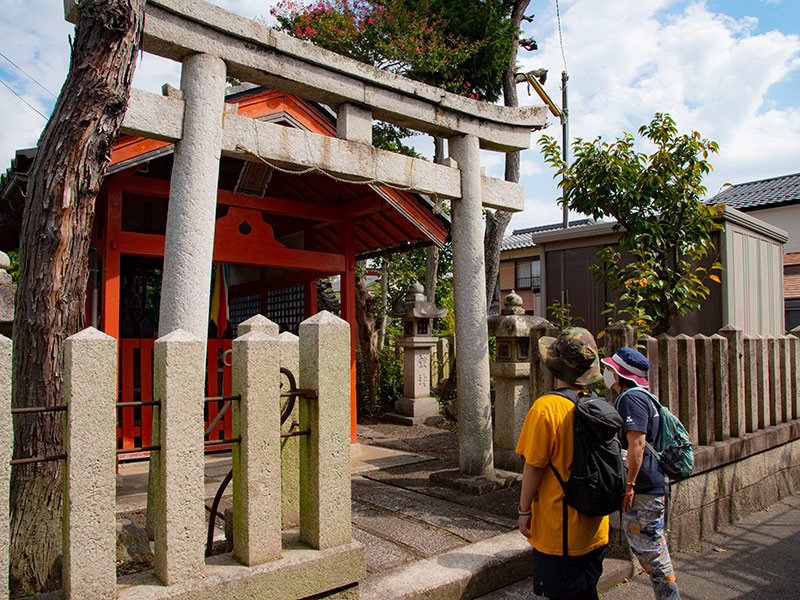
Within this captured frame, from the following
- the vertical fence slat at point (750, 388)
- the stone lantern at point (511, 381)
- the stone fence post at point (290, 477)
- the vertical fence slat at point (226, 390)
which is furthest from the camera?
the vertical fence slat at point (226, 390)

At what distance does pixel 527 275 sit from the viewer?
30672 mm

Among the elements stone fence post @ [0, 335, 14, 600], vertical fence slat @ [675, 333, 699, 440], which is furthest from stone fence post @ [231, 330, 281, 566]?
vertical fence slat @ [675, 333, 699, 440]

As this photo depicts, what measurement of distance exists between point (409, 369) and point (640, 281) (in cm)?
682

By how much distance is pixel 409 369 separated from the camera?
472 inches

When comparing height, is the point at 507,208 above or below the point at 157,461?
above

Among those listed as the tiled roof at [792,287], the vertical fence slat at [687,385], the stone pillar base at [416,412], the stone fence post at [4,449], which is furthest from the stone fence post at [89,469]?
the tiled roof at [792,287]

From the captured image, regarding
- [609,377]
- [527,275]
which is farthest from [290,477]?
[527,275]

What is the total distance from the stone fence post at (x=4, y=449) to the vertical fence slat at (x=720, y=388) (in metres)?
6.15

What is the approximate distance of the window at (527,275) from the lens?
3038cm

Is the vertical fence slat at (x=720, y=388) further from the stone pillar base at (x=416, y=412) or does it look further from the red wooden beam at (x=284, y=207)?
the stone pillar base at (x=416, y=412)

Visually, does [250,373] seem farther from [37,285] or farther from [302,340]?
[37,285]

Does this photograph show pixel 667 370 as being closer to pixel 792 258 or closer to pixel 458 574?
pixel 458 574

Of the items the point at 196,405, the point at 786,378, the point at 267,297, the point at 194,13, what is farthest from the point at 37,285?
the point at 786,378

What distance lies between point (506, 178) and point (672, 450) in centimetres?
1144
